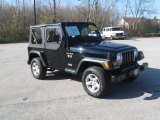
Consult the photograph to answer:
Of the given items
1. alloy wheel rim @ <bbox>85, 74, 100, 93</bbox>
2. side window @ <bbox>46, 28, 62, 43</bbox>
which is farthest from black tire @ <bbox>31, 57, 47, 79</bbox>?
alloy wheel rim @ <bbox>85, 74, 100, 93</bbox>

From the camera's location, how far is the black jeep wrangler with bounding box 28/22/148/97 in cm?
653

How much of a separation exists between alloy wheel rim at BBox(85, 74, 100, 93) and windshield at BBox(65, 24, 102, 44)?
1329 millimetres

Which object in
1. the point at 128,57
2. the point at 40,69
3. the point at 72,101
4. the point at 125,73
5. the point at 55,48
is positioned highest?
the point at 55,48

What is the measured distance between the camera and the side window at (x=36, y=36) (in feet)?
28.6

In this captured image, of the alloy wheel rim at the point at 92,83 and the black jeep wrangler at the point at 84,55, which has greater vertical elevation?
the black jeep wrangler at the point at 84,55

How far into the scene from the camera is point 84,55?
6949mm

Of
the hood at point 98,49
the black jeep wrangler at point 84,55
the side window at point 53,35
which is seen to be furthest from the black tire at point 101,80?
the side window at point 53,35

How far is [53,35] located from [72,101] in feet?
8.08

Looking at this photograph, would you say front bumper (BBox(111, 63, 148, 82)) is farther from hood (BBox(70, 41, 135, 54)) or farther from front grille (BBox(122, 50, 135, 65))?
hood (BBox(70, 41, 135, 54))

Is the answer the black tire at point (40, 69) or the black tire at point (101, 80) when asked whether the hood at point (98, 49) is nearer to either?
the black tire at point (101, 80)

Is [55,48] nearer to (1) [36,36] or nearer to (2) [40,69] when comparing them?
(2) [40,69]

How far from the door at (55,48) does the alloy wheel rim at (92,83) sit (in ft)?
3.90

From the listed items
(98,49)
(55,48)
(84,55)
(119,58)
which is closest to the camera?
(119,58)

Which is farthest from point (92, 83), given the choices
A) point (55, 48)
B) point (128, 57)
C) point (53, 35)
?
point (53, 35)
